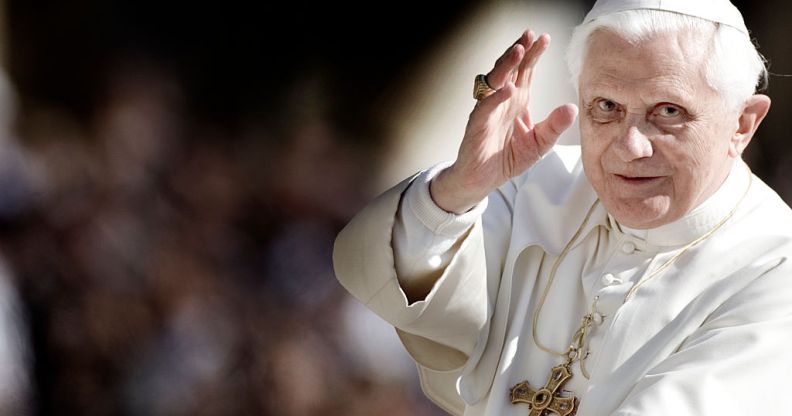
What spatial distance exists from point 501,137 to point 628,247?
1.44 feet

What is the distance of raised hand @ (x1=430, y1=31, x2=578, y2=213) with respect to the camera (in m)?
2.64

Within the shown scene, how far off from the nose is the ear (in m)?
0.23

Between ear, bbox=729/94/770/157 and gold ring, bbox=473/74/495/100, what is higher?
gold ring, bbox=473/74/495/100

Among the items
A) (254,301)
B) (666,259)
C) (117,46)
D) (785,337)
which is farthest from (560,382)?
(117,46)

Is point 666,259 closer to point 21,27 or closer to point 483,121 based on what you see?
point 483,121

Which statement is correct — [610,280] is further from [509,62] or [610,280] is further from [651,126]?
[509,62]

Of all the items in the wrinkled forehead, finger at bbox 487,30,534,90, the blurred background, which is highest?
the blurred background

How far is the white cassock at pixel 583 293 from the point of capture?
2.43m

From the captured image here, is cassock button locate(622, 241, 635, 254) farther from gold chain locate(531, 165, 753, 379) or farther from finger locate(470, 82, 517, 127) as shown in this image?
finger locate(470, 82, 517, 127)

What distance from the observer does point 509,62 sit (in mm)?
2609

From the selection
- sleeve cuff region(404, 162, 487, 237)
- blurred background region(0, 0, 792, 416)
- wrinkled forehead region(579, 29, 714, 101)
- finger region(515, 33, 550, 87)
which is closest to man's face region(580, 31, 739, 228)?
wrinkled forehead region(579, 29, 714, 101)

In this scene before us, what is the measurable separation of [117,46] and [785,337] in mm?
2873

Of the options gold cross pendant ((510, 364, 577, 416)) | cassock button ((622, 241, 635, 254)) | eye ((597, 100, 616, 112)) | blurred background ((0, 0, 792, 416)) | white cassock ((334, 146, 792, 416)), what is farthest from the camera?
blurred background ((0, 0, 792, 416))

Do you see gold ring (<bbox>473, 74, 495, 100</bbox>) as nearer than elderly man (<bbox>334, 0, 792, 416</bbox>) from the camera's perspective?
No
